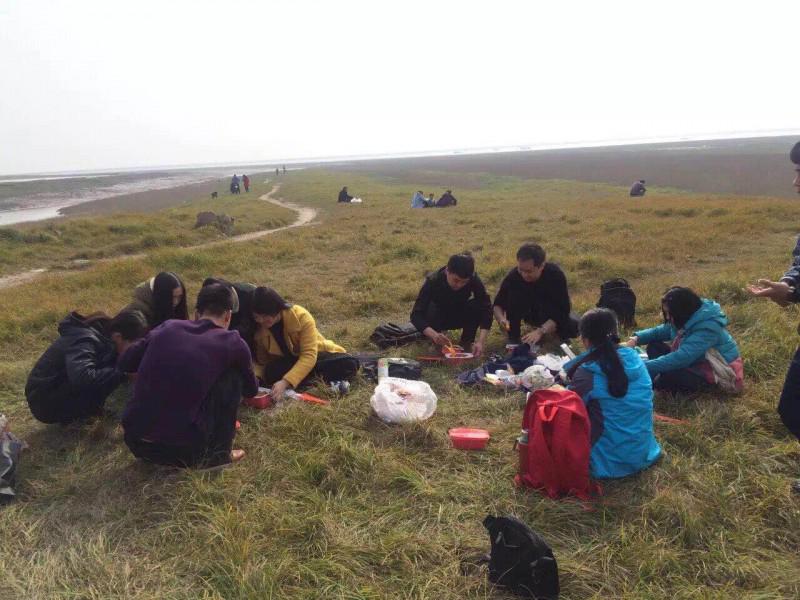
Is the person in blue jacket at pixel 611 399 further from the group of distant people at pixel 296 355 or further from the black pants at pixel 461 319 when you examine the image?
the black pants at pixel 461 319

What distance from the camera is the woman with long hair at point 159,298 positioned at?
15.3 ft

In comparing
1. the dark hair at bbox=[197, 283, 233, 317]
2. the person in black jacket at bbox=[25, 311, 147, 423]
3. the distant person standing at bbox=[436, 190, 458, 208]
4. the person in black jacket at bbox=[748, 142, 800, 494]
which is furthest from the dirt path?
the person in black jacket at bbox=[748, 142, 800, 494]

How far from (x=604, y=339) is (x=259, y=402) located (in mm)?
2642

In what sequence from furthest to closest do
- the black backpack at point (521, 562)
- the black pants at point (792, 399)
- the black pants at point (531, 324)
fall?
1. the black pants at point (531, 324)
2. the black pants at point (792, 399)
3. the black backpack at point (521, 562)

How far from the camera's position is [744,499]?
2852 mm

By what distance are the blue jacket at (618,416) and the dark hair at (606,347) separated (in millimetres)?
41

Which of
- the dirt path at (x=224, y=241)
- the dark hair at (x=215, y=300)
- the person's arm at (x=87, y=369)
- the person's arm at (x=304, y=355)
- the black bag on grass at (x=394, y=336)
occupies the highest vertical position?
the dark hair at (x=215, y=300)

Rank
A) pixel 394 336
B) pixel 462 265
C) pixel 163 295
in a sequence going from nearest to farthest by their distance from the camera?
pixel 163 295
pixel 462 265
pixel 394 336

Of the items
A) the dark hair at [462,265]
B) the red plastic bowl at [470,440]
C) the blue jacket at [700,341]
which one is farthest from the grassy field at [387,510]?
the dark hair at [462,265]

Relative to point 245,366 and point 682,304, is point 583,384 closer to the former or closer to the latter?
point 682,304

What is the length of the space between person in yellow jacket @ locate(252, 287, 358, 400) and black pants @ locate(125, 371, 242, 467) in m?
0.87

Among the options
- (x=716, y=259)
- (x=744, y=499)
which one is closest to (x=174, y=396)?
(x=744, y=499)

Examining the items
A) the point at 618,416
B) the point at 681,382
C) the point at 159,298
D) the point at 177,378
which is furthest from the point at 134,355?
the point at 681,382

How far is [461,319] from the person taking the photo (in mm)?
5539
